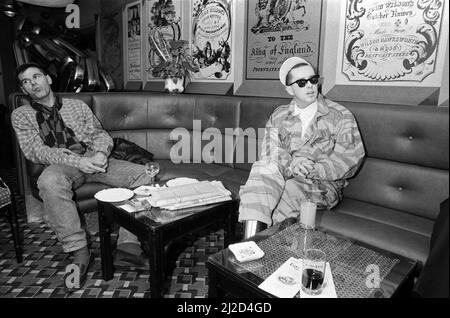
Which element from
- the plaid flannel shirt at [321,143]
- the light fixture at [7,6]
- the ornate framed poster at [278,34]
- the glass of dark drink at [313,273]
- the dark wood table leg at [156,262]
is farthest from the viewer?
the light fixture at [7,6]

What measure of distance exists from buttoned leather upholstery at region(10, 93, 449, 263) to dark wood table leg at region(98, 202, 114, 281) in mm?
609

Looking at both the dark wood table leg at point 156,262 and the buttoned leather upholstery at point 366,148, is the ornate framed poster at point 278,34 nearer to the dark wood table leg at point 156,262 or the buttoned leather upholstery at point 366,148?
the buttoned leather upholstery at point 366,148

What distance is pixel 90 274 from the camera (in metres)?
2.00

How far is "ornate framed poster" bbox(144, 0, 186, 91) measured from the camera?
3.67 meters

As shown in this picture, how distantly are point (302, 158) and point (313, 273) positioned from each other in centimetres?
97

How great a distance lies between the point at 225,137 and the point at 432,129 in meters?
1.60

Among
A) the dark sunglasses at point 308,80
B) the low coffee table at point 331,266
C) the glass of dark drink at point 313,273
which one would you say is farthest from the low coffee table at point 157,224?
the dark sunglasses at point 308,80

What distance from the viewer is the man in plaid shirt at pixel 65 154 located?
6.71 ft

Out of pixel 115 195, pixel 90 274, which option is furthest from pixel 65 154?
pixel 90 274

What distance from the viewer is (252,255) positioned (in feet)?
4.12

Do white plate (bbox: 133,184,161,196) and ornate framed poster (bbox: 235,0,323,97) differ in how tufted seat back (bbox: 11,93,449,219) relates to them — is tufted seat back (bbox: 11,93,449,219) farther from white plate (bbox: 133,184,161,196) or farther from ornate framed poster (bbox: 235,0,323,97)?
white plate (bbox: 133,184,161,196)

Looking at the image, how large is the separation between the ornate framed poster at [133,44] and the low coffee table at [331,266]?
348 cm

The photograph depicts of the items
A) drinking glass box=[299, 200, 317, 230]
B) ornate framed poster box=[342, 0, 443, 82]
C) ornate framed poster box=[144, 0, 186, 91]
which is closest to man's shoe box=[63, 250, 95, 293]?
drinking glass box=[299, 200, 317, 230]
